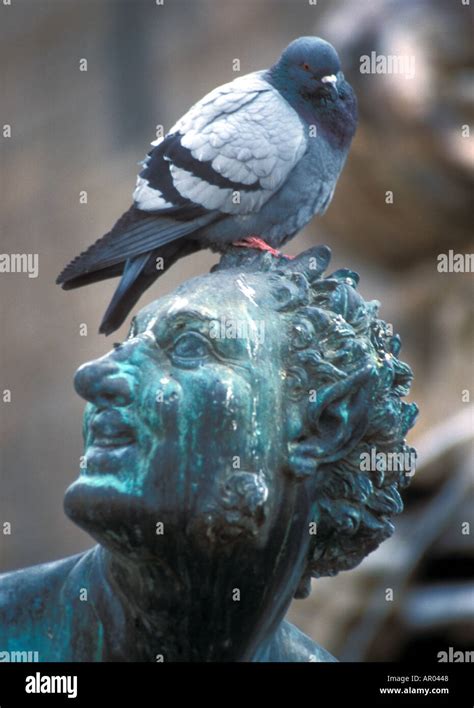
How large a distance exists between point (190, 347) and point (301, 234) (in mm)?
6224

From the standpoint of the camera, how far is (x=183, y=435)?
9.60ft

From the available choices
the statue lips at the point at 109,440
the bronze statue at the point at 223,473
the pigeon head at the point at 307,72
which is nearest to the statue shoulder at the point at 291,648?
the bronze statue at the point at 223,473

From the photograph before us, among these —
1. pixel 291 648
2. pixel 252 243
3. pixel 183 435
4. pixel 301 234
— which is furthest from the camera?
pixel 301 234

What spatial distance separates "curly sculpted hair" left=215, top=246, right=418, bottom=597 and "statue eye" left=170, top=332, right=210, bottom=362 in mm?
166

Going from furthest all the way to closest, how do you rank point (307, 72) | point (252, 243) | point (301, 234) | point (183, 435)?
1. point (301, 234)
2. point (307, 72)
3. point (252, 243)
4. point (183, 435)

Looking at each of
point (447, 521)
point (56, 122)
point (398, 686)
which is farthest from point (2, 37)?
point (398, 686)

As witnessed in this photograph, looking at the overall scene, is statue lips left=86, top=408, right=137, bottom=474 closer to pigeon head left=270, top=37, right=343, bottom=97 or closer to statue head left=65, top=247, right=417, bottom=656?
statue head left=65, top=247, right=417, bottom=656

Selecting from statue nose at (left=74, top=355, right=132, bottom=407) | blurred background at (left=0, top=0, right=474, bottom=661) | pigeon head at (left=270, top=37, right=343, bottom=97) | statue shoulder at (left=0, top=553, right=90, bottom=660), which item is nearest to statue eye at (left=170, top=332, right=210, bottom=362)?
statue nose at (left=74, top=355, right=132, bottom=407)

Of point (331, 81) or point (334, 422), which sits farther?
point (331, 81)

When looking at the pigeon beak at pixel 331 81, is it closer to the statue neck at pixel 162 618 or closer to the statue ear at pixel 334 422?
the statue ear at pixel 334 422

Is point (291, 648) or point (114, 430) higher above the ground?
point (114, 430)

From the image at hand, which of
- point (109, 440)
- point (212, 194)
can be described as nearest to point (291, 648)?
point (109, 440)

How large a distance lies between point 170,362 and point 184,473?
20 centimetres

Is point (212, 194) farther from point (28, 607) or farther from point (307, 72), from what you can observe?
point (28, 607)
